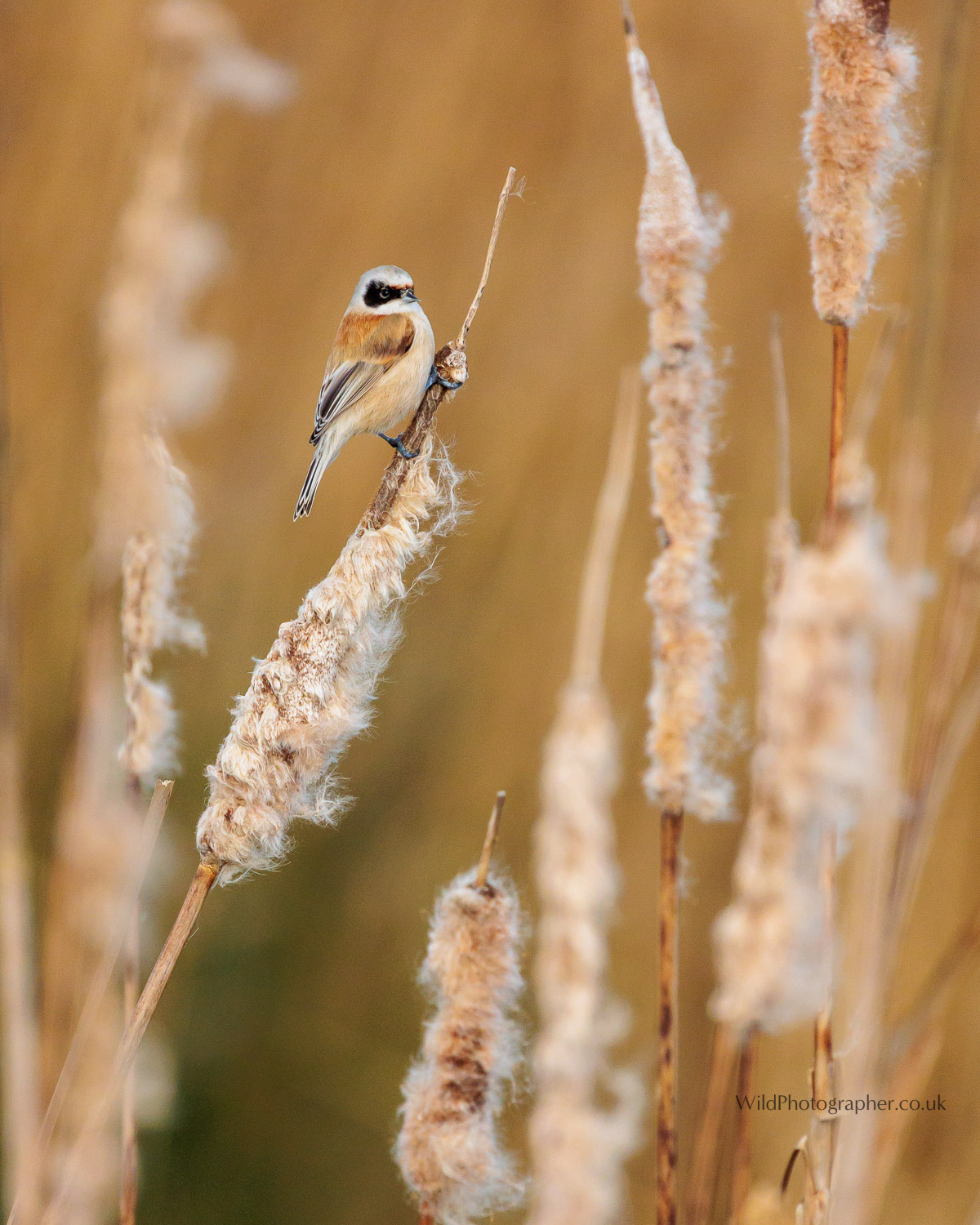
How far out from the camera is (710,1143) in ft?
2.26

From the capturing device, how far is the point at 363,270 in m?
2.22

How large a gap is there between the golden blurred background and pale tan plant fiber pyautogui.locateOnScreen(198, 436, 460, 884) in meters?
0.98

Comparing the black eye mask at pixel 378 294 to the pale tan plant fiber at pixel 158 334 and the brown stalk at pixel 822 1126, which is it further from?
the brown stalk at pixel 822 1126

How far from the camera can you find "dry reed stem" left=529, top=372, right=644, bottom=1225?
64 centimetres

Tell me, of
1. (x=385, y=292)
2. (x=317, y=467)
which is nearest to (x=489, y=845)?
(x=317, y=467)

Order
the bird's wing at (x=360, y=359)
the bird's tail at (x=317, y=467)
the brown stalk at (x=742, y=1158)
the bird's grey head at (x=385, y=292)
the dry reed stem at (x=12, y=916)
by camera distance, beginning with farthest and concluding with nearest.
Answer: the bird's grey head at (x=385, y=292)
the bird's wing at (x=360, y=359)
the bird's tail at (x=317, y=467)
the brown stalk at (x=742, y=1158)
the dry reed stem at (x=12, y=916)

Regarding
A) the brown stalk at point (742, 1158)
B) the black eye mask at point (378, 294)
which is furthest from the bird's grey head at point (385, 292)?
the brown stalk at point (742, 1158)

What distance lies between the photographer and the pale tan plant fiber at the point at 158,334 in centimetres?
70

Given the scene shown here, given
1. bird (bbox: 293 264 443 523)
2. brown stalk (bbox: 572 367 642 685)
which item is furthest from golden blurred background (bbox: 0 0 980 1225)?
brown stalk (bbox: 572 367 642 685)

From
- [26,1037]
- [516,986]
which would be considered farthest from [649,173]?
[26,1037]

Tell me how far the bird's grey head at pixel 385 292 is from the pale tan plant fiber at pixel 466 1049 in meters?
1.32

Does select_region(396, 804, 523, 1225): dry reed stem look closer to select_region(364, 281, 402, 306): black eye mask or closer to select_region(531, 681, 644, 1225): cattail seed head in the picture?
select_region(531, 681, 644, 1225): cattail seed head

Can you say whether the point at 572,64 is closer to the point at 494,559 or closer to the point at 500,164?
the point at 500,164

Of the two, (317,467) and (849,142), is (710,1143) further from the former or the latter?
(317,467)
